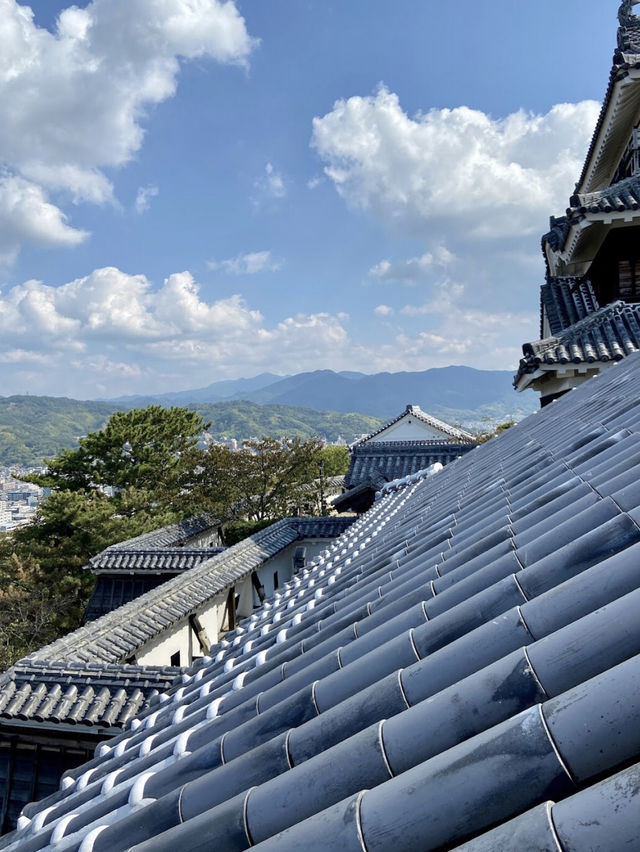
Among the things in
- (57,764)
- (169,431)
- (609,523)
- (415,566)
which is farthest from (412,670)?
(169,431)

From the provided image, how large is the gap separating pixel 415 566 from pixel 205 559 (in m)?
12.1

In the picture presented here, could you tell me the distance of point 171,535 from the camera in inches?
742

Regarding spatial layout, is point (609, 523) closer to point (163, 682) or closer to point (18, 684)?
point (163, 682)

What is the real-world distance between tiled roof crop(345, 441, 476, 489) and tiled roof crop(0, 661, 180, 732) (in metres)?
11.9

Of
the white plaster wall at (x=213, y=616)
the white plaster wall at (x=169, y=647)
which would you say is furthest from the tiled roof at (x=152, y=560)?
the white plaster wall at (x=169, y=647)

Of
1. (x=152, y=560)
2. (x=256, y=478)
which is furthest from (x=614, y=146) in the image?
(x=256, y=478)

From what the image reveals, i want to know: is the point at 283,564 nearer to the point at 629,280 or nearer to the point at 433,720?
the point at 629,280

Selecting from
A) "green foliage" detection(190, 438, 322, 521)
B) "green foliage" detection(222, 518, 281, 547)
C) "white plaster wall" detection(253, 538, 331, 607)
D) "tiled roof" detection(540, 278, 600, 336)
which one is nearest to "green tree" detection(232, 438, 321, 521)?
"green foliage" detection(190, 438, 322, 521)

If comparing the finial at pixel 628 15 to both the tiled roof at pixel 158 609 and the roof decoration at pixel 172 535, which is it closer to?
the tiled roof at pixel 158 609

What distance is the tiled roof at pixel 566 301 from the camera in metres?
10.1

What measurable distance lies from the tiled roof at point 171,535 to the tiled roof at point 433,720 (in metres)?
13.5

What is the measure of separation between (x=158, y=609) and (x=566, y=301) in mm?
10388

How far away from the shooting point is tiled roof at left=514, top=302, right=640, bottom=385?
7.44m

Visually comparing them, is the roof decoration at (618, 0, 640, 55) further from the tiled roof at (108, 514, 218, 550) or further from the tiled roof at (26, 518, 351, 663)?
the tiled roof at (108, 514, 218, 550)
